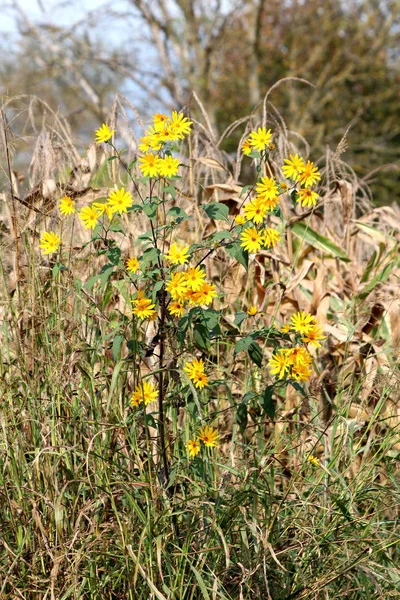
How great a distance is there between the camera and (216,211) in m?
1.93

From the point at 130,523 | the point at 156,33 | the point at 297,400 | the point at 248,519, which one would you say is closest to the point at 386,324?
the point at 297,400

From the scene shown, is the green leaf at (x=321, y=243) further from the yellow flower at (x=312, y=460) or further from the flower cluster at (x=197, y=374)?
the flower cluster at (x=197, y=374)

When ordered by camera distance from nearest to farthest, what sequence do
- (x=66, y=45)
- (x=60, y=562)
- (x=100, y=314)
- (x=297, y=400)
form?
(x=60, y=562) → (x=100, y=314) → (x=297, y=400) → (x=66, y=45)

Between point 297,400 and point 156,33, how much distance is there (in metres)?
10.7

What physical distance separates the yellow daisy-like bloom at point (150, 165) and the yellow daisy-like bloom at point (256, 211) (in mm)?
234

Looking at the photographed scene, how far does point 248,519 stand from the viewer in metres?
1.95

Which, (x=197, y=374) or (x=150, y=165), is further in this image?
(x=197, y=374)

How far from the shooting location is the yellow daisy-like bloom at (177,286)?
1754mm

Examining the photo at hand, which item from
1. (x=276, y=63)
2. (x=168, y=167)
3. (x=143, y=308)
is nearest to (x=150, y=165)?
(x=168, y=167)

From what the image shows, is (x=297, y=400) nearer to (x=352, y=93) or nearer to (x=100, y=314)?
(x=100, y=314)

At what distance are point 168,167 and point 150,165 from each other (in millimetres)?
45

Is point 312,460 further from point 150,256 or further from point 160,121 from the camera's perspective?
point 160,121

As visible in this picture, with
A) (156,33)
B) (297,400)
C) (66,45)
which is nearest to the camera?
(297,400)

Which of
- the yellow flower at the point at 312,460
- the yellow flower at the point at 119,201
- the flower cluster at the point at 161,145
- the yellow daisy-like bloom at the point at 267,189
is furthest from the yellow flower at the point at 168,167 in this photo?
the yellow flower at the point at 312,460
